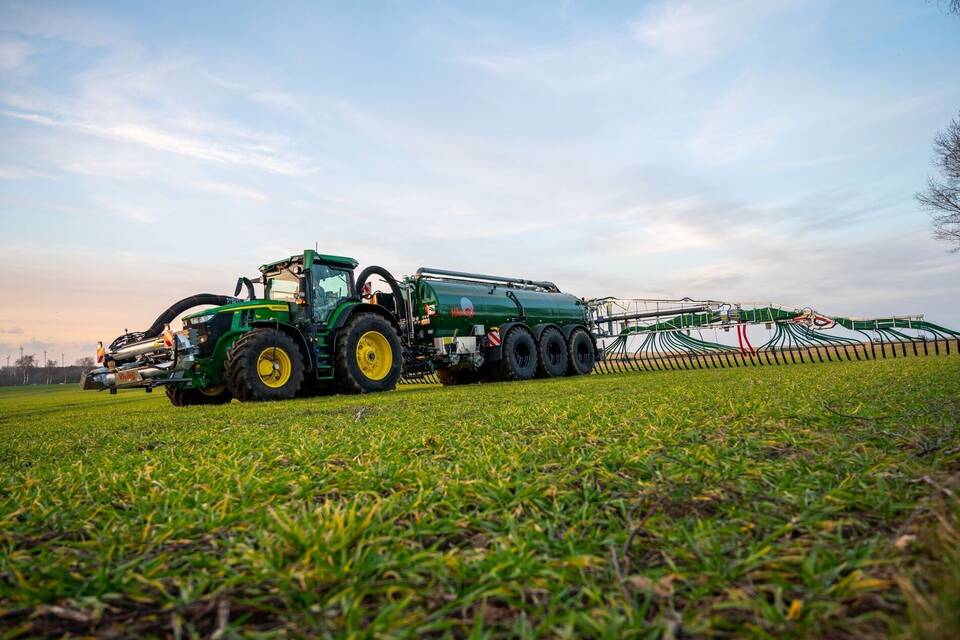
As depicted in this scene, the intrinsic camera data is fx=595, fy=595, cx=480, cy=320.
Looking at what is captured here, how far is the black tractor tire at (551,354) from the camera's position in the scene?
15.6 meters

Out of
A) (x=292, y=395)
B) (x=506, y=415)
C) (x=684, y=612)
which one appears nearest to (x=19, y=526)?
(x=684, y=612)

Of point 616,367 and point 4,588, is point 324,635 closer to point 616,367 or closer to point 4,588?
point 4,588

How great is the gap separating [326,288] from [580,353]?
29.3ft

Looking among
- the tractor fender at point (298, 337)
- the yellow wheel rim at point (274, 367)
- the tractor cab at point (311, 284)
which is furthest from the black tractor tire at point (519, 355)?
the yellow wheel rim at point (274, 367)

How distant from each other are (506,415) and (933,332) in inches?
760

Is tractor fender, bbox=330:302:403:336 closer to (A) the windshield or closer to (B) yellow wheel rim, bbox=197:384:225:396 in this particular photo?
(A) the windshield

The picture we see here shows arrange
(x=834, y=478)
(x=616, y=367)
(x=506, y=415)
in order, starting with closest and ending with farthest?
1. (x=834, y=478)
2. (x=506, y=415)
3. (x=616, y=367)

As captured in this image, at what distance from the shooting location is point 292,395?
9539mm

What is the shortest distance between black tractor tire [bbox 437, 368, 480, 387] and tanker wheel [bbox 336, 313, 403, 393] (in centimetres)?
334

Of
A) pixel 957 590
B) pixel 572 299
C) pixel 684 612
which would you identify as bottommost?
pixel 684 612

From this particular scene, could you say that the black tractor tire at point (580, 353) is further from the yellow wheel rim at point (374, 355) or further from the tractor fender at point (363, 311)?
the yellow wheel rim at point (374, 355)

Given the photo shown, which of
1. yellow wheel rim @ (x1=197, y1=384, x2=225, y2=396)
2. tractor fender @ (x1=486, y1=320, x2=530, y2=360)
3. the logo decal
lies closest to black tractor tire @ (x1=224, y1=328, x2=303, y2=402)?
yellow wheel rim @ (x1=197, y1=384, x2=225, y2=396)

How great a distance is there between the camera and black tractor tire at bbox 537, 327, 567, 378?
15641 millimetres

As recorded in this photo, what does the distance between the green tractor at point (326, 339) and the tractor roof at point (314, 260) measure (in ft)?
0.07
